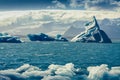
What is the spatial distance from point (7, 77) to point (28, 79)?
793cm

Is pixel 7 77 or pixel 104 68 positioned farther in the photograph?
pixel 104 68

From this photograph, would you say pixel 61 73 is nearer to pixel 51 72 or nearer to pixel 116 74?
pixel 51 72

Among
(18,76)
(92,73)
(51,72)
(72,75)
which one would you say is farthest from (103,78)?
(18,76)

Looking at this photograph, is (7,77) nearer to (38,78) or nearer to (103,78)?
(38,78)

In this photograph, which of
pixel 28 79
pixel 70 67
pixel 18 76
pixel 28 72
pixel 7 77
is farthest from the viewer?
pixel 70 67

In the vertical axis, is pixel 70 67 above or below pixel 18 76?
above

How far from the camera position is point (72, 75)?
58.2 meters

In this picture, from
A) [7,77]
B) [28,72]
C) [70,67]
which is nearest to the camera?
[7,77]

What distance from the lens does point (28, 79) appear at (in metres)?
52.5

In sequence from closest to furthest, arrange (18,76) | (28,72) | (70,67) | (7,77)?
(7,77) < (18,76) < (28,72) < (70,67)

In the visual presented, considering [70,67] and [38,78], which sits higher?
[70,67]

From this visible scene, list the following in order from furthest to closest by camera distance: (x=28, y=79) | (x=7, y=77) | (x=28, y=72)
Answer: (x=28, y=72)
(x=28, y=79)
(x=7, y=77)

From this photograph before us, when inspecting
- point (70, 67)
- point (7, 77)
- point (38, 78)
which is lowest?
point (7, 77)

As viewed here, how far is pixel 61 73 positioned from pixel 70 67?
744 centimetres
